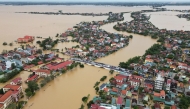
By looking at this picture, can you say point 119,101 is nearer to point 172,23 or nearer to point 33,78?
point 33,78

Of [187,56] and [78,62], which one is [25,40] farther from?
[187,56]

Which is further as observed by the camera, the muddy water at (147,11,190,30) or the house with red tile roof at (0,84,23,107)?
the muddy water at (147,11,190,30)

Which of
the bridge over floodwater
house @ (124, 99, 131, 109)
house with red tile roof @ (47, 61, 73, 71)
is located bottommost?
house @ (124, 99, 131, 109)

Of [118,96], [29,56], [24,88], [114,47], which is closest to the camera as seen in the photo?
[118,96]

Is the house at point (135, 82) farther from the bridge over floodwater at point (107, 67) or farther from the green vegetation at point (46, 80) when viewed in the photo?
the green vegetation at point (46, 80)

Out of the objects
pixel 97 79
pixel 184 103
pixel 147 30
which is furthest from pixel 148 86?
pixel 147 30

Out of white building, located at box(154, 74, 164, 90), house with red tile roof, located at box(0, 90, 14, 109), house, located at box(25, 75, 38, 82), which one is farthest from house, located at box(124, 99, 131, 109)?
house, located at box(25, 75, 38, 82)

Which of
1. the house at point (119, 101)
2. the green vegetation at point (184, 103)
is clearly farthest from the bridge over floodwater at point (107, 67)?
the green vegetation at point (184, 103)

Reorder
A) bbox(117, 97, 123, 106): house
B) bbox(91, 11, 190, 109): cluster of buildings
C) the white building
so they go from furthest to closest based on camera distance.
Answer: the white building, bbox(91, 11, 190, 109): cluster of buildings, bbox(117, 97, 123, 106): house

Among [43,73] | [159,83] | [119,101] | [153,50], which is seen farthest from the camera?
[153,50]

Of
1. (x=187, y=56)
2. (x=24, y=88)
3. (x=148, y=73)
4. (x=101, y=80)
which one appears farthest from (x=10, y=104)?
(x=187, y=56)

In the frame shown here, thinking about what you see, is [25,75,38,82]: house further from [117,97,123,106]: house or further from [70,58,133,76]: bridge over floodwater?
[117,97,123,106]: house
